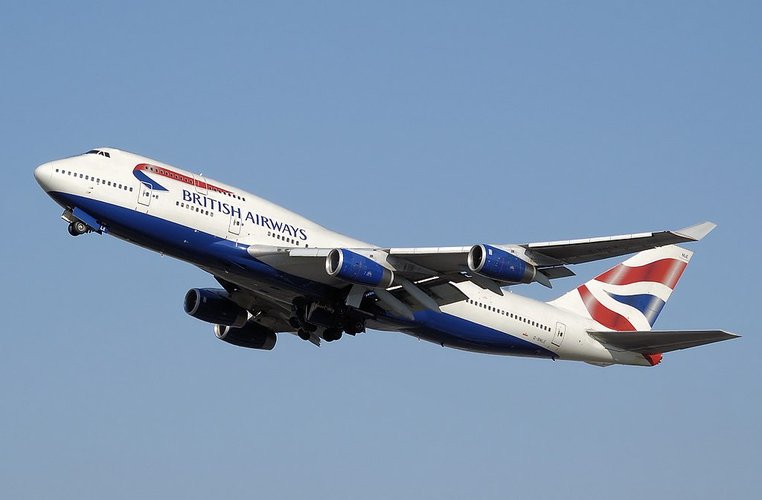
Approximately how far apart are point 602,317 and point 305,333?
12355 mm

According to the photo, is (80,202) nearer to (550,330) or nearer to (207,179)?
(207,179)

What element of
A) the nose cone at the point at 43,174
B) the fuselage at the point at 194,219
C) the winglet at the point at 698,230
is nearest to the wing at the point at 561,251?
the winglet at the point at 698,230

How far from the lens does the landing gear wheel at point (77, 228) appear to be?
41.4m

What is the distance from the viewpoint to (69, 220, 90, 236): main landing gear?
136ft

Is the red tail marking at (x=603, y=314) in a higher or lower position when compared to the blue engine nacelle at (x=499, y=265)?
higher

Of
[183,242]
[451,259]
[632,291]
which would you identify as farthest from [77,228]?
[632,291]

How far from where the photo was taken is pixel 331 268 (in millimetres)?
41469

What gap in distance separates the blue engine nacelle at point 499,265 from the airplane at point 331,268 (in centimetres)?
3

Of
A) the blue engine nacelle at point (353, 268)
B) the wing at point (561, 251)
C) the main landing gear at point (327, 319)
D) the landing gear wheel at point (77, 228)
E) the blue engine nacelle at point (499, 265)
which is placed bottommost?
the main landing gear at point (327, 319)

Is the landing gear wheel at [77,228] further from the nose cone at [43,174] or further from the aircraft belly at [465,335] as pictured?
the aircraft belly at [465,335]

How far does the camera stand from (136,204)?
41.1 m

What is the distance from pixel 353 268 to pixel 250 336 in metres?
11.0

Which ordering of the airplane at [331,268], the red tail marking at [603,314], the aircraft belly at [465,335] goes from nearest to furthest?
the airplane at [331,268] → the aircraft belly at [465,335] → the red tail marking at [603,314]

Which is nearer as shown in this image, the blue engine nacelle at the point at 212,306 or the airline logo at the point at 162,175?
the airline logo at the point at 162,175
